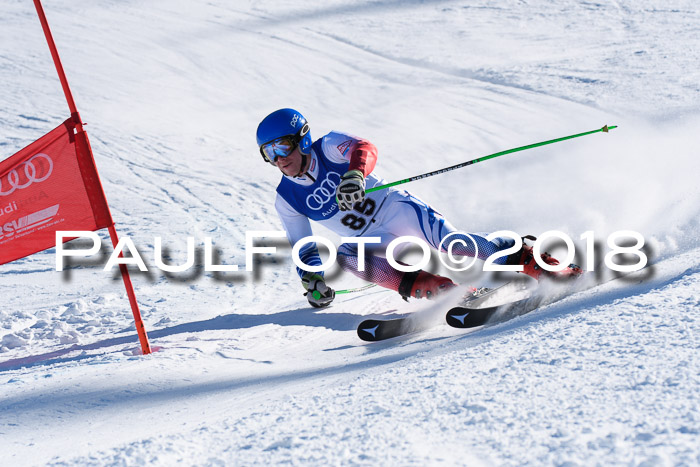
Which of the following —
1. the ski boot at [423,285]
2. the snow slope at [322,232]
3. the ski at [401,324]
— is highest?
the snow slope at [322,232]

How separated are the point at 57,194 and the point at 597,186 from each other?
4.98 m

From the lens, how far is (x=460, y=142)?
30.8 ft

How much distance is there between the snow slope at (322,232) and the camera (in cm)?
188

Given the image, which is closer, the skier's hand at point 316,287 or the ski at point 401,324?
the ski at point 401,324

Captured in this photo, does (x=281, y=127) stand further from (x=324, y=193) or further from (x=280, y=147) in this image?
(x=324, y=193)

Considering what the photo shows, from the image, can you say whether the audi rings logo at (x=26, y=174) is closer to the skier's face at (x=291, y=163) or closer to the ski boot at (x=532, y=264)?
the skier's face at (x=291, y=163)

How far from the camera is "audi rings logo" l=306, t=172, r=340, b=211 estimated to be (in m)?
4.21

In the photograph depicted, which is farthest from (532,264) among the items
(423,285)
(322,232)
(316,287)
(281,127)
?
(322,232)

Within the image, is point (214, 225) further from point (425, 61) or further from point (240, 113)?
point (425, 61)

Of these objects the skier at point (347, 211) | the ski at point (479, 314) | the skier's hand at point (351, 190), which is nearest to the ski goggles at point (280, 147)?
the skier at point (347, 211)

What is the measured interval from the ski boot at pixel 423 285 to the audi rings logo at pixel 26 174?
214cm

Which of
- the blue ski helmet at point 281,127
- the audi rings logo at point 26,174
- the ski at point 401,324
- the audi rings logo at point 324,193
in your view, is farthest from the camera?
the audi rings logo at point 324,193

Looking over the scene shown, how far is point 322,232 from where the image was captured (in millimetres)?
6781

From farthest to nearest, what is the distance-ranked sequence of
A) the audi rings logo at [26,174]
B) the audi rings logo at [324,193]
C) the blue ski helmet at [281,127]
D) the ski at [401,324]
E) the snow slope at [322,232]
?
the audi rings logo at [324,193]
the blue ski helmet at [281,127]
the audi rings logo at [26,174]
the ski at [401,324]
the snow slope at [322,232]
